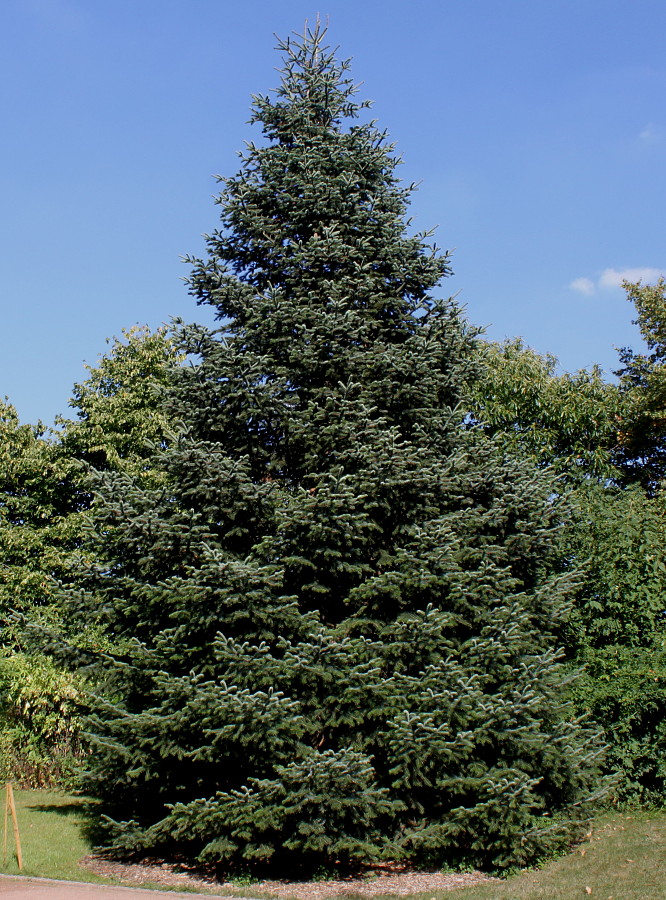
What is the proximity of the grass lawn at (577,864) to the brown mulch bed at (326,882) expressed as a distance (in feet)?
0.83

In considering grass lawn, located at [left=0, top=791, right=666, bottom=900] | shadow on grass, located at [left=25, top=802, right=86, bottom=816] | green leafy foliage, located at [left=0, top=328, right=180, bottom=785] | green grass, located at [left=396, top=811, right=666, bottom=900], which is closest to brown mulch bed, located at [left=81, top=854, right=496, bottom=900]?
grass lawn, located at [left=0, top=791, right=666, bottom=900]

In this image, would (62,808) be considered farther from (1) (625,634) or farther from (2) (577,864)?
(1) (625,634)

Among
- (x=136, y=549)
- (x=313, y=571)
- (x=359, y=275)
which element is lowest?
(x=313, y=571)

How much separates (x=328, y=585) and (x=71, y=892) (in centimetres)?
419

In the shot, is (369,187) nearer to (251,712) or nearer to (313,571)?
(313,571)

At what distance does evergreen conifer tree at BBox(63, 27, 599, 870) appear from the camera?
7410 millimetres

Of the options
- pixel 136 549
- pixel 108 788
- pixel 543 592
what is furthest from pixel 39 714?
pixel 543 592

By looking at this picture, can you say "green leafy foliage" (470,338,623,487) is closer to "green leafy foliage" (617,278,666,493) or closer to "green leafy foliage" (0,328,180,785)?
"green leafy foliage" (617,278,666,493)

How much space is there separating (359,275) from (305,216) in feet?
4.30

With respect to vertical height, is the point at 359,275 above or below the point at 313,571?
above

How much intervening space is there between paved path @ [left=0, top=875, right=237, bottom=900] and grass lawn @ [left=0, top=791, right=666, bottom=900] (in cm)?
37

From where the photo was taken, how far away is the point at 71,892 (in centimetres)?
731

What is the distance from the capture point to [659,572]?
11312 mm

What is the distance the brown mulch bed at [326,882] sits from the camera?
24.5ft
